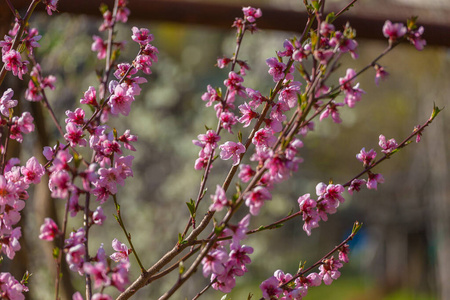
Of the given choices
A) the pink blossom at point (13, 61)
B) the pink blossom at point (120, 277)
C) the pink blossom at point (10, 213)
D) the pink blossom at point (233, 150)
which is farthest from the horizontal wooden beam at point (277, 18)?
the pink blossom at point (120, 277)

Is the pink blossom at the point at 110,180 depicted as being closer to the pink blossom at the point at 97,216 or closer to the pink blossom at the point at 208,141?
the pink blossom at the point at 97,216

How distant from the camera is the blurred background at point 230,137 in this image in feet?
8.99

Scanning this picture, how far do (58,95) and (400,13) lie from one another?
3.76 meters

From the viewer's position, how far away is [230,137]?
6.91 metres

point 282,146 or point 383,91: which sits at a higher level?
point 383,91

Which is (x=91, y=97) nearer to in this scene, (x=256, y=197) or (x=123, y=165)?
(x=123, y=165)

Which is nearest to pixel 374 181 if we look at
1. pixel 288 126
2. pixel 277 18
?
pixel 288 126

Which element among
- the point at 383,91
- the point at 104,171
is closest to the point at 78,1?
the point at 104,171

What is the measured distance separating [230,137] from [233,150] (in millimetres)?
5534

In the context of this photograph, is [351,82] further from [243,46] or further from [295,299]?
[243,46]

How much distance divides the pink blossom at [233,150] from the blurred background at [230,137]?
4.32 ft

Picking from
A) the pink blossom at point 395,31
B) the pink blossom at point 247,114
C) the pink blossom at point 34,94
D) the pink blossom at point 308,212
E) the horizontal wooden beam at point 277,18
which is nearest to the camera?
the pink blossom at point 395,31

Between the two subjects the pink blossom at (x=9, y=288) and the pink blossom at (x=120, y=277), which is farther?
the pink blossom at (x=9, y=288)

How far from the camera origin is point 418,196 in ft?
61.7
